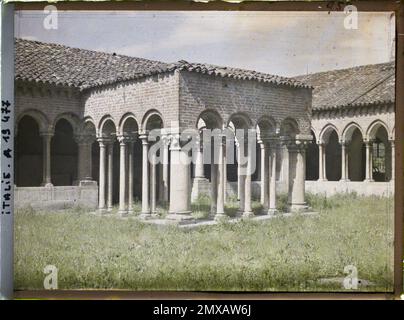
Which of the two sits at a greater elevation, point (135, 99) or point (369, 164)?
point (135, 99)

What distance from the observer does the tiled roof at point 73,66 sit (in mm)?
6855

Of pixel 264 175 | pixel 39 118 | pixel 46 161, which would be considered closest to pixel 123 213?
pixel 46 161

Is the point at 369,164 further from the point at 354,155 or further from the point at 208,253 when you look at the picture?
the point at 208,253

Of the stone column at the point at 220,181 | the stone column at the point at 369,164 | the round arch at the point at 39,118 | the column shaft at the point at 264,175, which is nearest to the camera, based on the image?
the round arch at the point at 39,118

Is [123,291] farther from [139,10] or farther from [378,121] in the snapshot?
[378,121]

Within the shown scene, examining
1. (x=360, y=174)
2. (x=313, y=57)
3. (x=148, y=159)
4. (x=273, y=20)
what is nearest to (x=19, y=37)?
(x=148, y=159)

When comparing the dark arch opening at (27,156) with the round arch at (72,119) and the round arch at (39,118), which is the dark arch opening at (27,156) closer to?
the round arch at (39,118)

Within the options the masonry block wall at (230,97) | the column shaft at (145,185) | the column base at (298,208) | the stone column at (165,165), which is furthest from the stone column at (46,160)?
the column base at (298,208)

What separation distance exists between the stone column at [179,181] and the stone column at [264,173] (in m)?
1.20

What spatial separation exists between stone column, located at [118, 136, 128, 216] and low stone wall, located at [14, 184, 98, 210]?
41cm

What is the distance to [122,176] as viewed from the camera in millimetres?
7484

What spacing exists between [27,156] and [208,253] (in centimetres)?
311

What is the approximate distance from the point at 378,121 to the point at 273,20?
237cm
